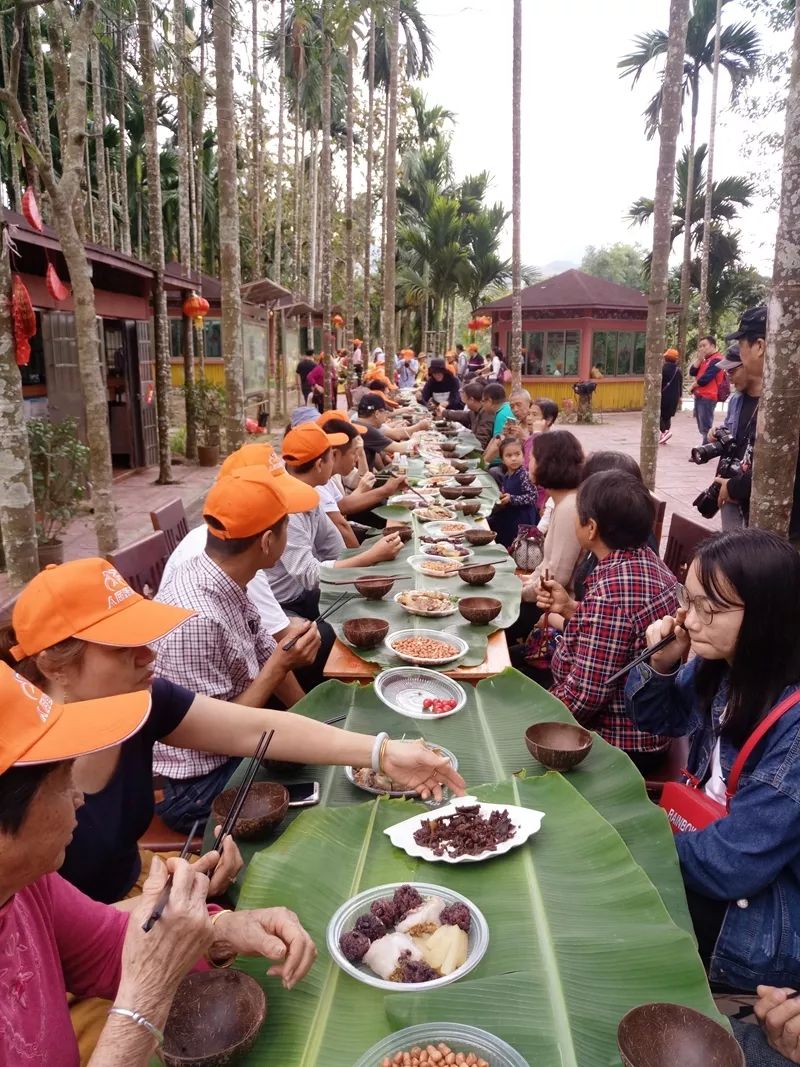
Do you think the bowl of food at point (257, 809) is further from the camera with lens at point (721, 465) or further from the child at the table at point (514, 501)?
the child at the table at point (514, 501)

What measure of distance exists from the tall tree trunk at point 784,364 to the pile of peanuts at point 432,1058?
9.61ft

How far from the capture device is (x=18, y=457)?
5230mm

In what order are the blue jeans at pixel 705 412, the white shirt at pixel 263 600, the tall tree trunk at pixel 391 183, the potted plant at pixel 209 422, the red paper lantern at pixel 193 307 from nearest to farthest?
1. the white shirt at pixel 263 600
2. the red paper lantern at pixel 193 307
3. the potted plant at pixel 209 422
4. the blue jeans at pixel 705 412
5. the tall tree trunk at pixel 391 183

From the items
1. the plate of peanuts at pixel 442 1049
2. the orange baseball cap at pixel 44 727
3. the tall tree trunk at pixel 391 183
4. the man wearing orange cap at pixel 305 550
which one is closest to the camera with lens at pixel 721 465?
the man wearing orange cap at pixel 305 550

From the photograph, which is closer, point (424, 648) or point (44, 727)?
point (44, 727)

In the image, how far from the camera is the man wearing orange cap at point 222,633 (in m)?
2.84

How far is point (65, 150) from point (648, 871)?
7619 millimetres

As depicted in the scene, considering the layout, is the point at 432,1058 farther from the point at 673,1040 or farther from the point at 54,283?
the point at 54,283

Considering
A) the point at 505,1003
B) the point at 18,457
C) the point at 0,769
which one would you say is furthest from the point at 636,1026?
the point at 18,457

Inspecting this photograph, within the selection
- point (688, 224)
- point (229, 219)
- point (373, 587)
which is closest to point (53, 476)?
point (229, 219)

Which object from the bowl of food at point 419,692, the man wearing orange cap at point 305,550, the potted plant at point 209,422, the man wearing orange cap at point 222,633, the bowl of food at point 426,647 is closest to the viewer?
the man wearing orange cap at point 222,633

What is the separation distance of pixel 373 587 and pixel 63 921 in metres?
2.60

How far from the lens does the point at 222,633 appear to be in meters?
2.91

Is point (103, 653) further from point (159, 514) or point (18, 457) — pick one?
point (18, 457)
